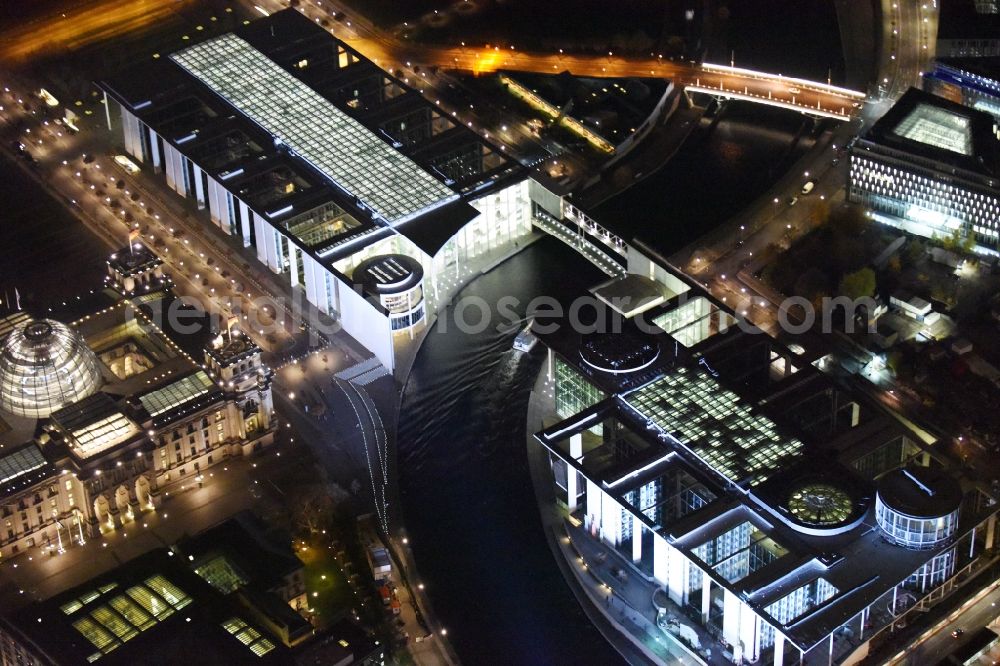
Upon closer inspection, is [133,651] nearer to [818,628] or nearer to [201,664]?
[201,664]

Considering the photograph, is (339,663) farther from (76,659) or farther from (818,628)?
(818,628)

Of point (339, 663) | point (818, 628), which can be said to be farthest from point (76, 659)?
Result: point (818, 628)

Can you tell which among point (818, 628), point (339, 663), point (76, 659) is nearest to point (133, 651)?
point (76, 659)

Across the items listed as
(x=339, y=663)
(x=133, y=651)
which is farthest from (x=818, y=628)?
(x=133, y=651)

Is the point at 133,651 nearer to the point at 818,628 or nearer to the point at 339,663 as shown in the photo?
the point at 339,663

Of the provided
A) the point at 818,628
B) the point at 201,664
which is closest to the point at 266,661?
the point at 201,664
